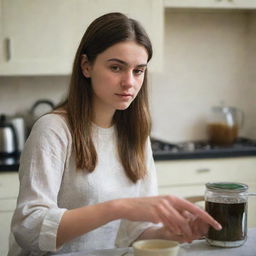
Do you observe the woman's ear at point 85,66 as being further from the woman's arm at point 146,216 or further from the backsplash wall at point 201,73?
the backsplash wall at point 201,73

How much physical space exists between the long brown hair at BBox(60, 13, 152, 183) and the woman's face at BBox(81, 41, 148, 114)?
0.02 metres

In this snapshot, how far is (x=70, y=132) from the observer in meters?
1.63

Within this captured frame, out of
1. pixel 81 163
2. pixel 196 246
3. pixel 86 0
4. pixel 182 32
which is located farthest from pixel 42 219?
pixel 182 32

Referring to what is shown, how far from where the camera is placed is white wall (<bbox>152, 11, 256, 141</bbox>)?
11.9 feet

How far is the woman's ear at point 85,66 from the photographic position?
1682mm

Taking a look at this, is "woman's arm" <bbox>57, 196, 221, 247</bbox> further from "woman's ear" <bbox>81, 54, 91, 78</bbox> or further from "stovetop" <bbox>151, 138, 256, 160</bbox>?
"stovetop" <bbox>151, 138, 256, 160</bbox>

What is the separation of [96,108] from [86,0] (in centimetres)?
151

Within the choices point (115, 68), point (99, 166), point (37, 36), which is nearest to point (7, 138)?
point (37, 36)

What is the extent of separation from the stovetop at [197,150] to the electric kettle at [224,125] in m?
0.06

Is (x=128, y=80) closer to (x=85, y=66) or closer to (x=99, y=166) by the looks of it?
(x=85, y=66)

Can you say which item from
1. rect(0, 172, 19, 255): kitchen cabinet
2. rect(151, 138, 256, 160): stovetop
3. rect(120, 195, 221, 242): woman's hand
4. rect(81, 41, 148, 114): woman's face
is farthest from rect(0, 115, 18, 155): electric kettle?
rect(120, 195, 221, 242): woman's hand

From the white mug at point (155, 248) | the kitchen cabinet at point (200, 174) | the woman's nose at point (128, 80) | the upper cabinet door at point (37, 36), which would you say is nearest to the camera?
the white mug at point (155, 248)

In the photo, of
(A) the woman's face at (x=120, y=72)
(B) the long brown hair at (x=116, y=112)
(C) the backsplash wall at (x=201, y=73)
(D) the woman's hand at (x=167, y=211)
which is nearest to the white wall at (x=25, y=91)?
(C) the backsplash wall at (x=201, y=73)

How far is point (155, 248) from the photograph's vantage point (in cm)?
131
